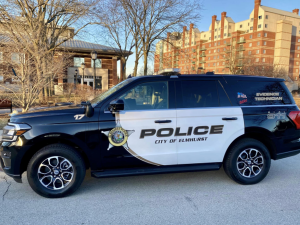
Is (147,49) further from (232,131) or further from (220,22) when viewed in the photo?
(220,22)

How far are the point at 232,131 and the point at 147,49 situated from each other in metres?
18.2

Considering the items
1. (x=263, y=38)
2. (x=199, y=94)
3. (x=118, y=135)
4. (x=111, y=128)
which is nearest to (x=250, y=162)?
(x=199, y=94)

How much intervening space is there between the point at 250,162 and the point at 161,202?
1836 millimetres

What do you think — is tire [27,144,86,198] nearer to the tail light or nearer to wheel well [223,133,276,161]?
wheel well [223,133,276,161]

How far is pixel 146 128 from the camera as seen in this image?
3.60 metres

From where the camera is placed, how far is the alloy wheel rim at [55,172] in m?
3.44

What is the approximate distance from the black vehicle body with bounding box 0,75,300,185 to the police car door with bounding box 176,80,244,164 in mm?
61

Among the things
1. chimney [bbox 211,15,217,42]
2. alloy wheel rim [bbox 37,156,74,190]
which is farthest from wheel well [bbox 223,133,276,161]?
chimney [bbox 211,15,217,42]

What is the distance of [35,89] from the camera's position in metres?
8.94

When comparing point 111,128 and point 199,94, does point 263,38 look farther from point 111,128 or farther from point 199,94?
point 111,128

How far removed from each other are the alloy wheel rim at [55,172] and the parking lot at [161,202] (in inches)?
9.3

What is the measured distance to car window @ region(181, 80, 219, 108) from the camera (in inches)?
152

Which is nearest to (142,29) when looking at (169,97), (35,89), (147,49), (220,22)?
(147,49)

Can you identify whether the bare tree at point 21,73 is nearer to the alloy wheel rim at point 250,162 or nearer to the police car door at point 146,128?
the police car door at point 146,128
